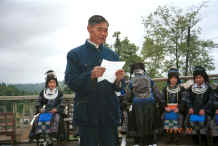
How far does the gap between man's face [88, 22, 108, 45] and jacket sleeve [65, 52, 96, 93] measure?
0.24m

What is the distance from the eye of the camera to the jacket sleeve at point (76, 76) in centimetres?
208

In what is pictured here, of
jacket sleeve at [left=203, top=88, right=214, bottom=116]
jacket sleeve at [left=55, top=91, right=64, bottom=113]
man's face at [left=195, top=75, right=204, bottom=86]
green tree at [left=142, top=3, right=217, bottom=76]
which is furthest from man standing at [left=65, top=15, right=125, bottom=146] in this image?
green tree at [left=142, top=3, right=217, bottom=76]

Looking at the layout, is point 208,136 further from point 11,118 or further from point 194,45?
point 194,45

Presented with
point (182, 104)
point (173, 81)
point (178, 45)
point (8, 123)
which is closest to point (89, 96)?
point (182, 104)

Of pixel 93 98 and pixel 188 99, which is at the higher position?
pixel 93 98

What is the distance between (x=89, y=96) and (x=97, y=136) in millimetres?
364

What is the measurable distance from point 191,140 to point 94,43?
3817 millimetres

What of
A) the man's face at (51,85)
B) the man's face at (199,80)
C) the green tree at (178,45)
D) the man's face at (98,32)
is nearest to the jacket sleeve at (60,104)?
the man's face at (51,85)

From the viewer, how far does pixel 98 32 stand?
2248 mm

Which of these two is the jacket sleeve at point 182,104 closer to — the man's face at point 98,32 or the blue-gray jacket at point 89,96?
the blue-gray jacket at point 89,96

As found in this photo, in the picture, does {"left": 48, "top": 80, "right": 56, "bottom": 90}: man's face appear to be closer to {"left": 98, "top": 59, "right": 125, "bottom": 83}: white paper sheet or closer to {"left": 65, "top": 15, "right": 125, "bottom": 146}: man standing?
{"left": 65, "top": 15, "right": 125, "bottom": 146}: man standing

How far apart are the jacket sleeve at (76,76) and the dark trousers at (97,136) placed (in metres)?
0.36

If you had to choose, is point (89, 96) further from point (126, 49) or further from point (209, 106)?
point (126, 49)

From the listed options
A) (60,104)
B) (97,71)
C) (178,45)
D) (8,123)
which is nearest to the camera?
(97,71)
